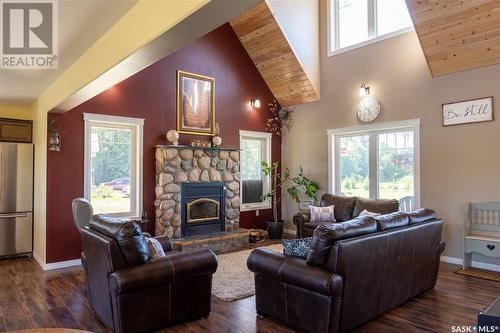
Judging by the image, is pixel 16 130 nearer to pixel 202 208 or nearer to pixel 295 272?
pixel 202 208

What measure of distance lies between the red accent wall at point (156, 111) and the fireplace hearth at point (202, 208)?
0.59 m

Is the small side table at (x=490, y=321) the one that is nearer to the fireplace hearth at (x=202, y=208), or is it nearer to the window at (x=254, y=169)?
the fireplace hearth at (x=202, y=208)

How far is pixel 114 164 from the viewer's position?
5.51 meters

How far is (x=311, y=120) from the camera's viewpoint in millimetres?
7176

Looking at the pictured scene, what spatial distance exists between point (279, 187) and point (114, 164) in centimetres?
376

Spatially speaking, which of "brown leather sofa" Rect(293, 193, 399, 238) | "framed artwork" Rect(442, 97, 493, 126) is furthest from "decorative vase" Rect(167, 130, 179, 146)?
"framed artwork" Rect(442, 97, 493, 126)

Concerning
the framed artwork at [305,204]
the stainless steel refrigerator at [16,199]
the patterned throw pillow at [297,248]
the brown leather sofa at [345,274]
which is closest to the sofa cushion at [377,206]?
the framed artwork at [305,204]

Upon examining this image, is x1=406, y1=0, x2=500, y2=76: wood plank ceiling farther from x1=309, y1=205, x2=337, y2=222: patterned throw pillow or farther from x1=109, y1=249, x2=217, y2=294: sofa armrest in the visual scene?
x1=109, y1=249, x2=217, y2=294: sofa armrest

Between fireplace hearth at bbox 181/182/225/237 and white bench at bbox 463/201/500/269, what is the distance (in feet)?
13.2

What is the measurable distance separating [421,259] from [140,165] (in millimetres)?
4364

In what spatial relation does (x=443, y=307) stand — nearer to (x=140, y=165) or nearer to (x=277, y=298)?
(x=277, y=298)

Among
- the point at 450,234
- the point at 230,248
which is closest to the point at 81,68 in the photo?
the point at 230,248

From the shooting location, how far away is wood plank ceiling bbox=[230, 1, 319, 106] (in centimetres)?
630

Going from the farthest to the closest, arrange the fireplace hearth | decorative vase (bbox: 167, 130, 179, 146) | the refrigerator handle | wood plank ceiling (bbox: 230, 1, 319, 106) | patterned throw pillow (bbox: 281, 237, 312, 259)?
1. wood plank ceiling (bbox: 230, 1, 319, 106)
2. the fireplace hearth
3. decorative vase (bbox: 167, 130, 179, 146)
4. the refrigerator handle
5. patterned throw pillow (bbox: 281, 237, 312, 259)
